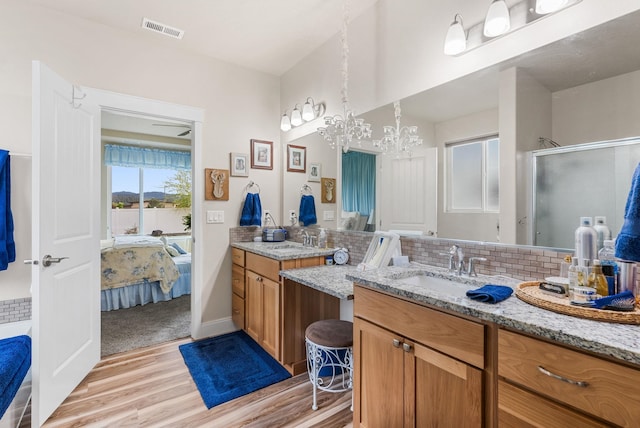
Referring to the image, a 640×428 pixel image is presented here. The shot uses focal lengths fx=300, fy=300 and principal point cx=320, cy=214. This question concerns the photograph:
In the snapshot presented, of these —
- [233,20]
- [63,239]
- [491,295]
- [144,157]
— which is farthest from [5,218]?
[144,157]

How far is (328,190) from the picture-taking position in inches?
107

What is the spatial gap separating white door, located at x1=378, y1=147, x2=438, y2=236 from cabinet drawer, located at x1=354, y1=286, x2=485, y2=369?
0.68 meters

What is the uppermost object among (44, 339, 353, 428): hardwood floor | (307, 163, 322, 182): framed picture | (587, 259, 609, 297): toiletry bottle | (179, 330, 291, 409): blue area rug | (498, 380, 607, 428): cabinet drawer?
(307, 163, 322, 182): framed picture

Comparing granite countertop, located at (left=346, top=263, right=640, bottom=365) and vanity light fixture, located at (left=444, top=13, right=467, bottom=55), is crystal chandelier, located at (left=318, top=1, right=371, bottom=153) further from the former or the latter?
granite countertop, located at (left=346, top=263, right=640, bottom=365)

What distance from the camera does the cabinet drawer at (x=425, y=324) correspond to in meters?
1.03

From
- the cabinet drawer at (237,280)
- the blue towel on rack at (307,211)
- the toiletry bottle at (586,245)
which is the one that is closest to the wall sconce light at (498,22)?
the toiletry bottle at (586,245)

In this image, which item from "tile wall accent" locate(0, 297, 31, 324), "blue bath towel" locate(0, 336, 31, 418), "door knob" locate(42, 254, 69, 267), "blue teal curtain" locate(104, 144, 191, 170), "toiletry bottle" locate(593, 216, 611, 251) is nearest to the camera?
"toiletry bottle" locate(593, 216, 611, 251)

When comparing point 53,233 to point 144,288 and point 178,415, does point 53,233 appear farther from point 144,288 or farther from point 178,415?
point 144,288

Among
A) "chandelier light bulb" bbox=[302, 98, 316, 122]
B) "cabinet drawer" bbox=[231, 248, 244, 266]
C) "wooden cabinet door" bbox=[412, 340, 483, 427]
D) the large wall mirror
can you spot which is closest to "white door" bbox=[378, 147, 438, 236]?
the large wall mirror

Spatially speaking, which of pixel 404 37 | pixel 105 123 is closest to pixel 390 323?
pixel 404 37

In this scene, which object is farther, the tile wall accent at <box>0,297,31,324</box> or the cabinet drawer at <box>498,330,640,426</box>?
the tile wall accent at <box>0,297,31,324</box>

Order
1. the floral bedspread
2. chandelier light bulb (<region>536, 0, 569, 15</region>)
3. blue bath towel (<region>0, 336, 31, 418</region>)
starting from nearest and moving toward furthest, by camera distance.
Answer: chandelier light bulb (<region>536, 0, 569, 15</region>) → blue bath towel (<region>0, 336, 31, 418</region>) → the floral bedspread

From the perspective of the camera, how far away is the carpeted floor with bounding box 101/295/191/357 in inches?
108

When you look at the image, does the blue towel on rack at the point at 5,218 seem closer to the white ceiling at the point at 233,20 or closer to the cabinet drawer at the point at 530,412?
the white ceiling at the point at 233,20
